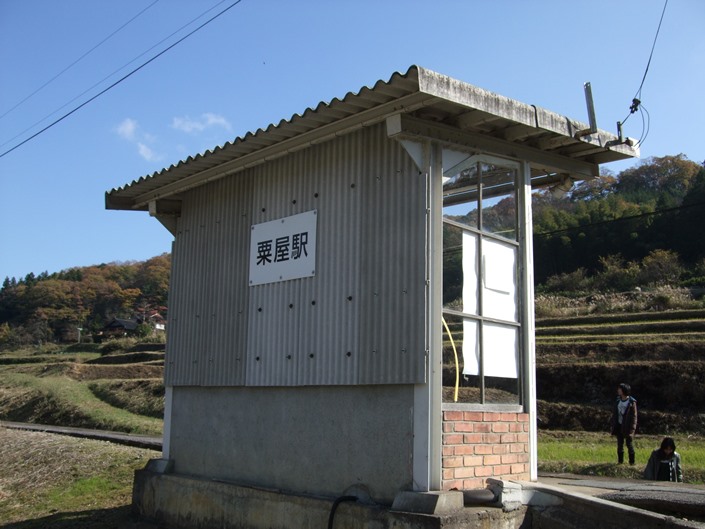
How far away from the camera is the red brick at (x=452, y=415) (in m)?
6.29

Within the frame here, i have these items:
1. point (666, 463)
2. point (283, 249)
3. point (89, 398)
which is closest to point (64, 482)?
point (283, 249)

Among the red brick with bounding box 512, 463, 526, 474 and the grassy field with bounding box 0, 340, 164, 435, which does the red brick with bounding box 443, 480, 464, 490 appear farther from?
the grassy field with bounding box 0, 340, 164, 435

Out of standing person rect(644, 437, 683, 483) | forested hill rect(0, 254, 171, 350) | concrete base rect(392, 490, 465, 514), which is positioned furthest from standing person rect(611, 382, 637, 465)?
forested hill rect(0, 254, 171, 350)

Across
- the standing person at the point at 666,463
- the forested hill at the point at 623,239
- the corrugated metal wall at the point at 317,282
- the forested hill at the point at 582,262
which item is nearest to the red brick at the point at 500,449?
the corrugated metal wall at the point at 317,282

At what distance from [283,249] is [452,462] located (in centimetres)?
302

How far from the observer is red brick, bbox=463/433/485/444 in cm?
642

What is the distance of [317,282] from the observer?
7.58m

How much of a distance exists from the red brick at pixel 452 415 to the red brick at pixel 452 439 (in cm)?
13

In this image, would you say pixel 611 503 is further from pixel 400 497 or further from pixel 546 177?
pixel 546 177

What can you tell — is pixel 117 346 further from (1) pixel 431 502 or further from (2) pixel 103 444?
(1) pixel 431 502

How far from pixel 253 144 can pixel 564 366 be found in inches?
833

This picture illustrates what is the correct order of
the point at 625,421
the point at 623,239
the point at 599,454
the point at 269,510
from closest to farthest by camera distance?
the point at 269,510 → the point at 625,421 → the point at 599,454 → the point at 623,239

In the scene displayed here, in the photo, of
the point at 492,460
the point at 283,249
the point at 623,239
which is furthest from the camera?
the point at 623,239

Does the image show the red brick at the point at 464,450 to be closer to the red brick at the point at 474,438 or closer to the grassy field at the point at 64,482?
the red brick at the point at 474,438
